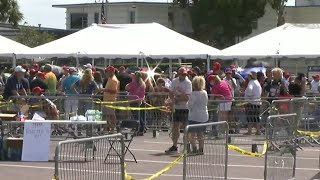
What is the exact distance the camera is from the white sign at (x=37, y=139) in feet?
Result: 46.0

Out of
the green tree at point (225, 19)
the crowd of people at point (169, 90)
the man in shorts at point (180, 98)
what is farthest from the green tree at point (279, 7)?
the man in shorts at point (180, 98)

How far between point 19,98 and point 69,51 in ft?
22.0

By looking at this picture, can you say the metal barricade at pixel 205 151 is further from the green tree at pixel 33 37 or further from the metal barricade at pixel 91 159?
the green tree at pixel 33 37

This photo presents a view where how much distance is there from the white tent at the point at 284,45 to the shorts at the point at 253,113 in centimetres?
503

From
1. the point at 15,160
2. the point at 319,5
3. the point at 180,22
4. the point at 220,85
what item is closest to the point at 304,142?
the point at 220,85

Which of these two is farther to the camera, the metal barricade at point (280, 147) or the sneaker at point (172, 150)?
the sneaker at point (172, 150)

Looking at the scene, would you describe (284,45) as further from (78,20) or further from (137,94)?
(78,20)

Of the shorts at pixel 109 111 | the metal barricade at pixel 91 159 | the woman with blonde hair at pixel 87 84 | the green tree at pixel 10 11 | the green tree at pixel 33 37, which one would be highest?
the green tree at pixel 10 11

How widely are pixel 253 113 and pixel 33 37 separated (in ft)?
159

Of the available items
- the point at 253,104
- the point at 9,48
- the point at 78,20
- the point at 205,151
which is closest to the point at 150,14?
the point at 78,20

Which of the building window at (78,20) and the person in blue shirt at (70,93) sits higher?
the building window at (78,20)

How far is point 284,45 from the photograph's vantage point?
25.0 m

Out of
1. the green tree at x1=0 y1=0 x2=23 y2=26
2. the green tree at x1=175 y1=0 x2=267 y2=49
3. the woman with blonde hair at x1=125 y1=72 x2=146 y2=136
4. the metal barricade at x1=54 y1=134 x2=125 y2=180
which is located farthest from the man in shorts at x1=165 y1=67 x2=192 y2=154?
the green tree at x1=175 y1=0 x2=267 y2=49

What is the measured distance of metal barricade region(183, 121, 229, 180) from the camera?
990cm
